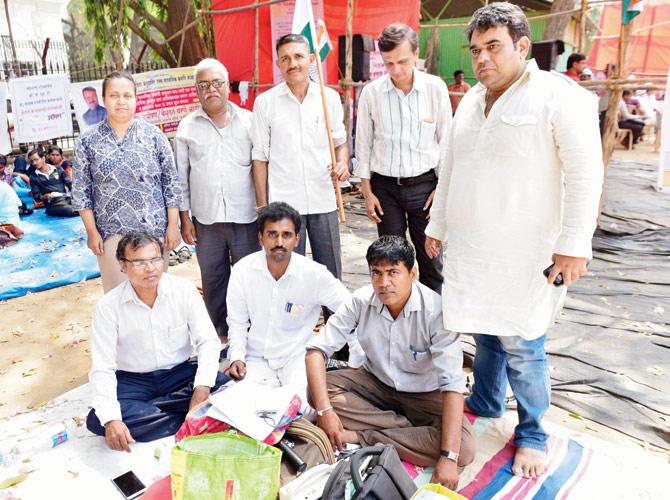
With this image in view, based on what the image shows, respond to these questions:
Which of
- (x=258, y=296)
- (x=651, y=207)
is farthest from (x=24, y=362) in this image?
(x=651, y=207)

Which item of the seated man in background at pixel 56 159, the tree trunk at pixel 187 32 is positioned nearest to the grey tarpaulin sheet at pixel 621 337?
the seated man in background at pixel 56 159

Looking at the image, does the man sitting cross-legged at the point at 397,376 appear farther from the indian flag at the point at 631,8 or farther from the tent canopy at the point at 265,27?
the tent canopy at the point at 265,27

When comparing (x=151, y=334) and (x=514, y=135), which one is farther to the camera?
(x=151, y=334)

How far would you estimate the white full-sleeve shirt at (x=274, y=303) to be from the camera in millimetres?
3051

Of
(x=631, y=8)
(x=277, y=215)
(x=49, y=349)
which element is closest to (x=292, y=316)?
(x=277, y=215)

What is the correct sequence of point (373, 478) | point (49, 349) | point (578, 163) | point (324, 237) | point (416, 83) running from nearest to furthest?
point (373, 478)
point (578, 163)
point (416, 83)
point (324, 237)
point (49, 349)

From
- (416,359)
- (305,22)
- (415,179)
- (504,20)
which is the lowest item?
(416,359)

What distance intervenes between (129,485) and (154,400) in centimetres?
50

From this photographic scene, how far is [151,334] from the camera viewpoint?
9.34 ft

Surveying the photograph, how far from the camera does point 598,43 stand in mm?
14156

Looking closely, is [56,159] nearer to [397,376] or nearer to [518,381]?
[397,376]

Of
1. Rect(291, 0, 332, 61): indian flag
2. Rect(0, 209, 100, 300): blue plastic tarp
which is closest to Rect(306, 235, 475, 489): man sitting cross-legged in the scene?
Rect(291, 0, 332, 61): indian flag

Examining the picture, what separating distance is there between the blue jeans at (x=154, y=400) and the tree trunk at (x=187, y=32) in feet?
24.4

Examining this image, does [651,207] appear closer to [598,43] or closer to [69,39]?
[598,43]
